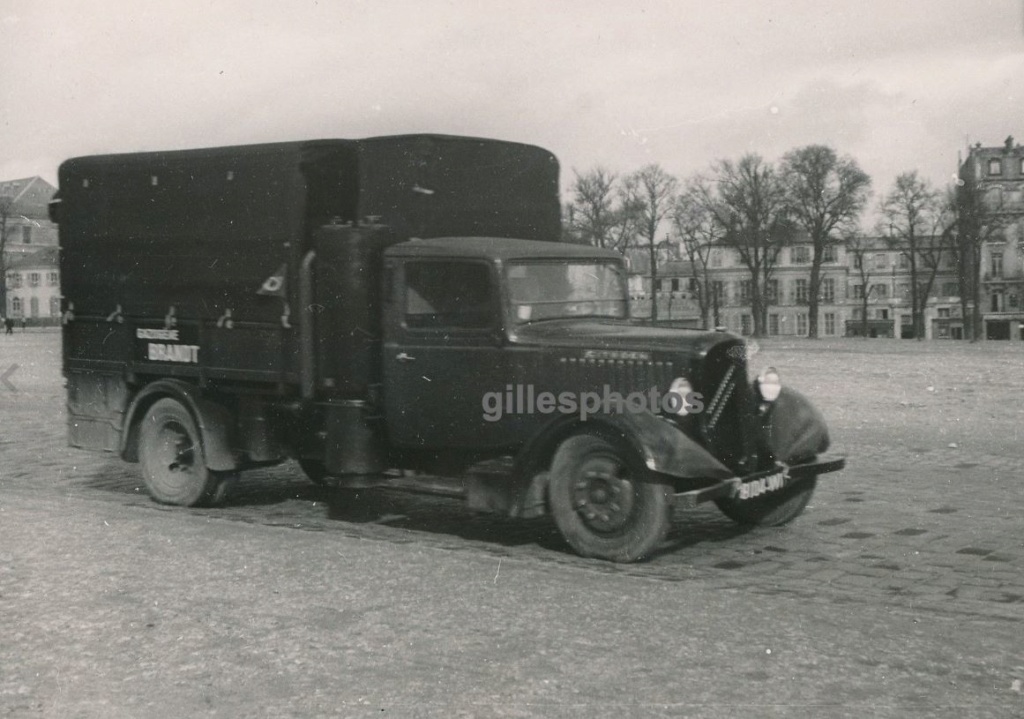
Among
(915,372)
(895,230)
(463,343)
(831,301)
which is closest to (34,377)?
(915,372)

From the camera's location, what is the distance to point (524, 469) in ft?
26.0

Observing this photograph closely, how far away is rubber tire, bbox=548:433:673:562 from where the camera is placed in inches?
293

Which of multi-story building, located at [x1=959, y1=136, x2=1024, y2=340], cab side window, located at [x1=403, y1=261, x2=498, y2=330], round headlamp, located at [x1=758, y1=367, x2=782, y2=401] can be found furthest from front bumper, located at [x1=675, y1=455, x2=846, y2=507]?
multi-story building, located at [x1=959, y1=136, x2=1024, y2=340]

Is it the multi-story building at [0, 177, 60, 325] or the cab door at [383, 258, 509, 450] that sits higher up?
the multi-story building at [0, 177, 60, 325]

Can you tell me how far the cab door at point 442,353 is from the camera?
8.37m

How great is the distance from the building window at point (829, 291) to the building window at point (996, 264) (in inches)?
625

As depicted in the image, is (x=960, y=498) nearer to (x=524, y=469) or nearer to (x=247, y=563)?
(x=524, y=469)

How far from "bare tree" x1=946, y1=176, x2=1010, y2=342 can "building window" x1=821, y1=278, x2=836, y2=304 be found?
43.0m

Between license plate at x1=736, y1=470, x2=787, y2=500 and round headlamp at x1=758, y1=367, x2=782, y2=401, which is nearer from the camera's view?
license plate at x1=736, y1=470, x2=787, y2=500

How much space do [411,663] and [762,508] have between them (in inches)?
170

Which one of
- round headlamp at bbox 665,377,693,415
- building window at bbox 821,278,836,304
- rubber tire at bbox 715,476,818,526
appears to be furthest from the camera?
building window at bbox 821,278,836,304

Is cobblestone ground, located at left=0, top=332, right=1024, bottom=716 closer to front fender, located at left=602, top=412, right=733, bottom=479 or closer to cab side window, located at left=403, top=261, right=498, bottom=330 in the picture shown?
front fender, located at left=602, top=412, right=733, bottom=479

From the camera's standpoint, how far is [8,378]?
2855cm

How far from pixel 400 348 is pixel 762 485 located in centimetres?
276
